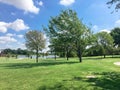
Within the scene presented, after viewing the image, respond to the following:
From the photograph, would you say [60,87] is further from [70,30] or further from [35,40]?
[35,40]

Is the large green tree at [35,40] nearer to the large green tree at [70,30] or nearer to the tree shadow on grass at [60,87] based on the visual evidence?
the large green tree at [70,30]

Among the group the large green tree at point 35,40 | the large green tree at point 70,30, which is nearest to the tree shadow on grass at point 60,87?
the large green tree at point 70,30

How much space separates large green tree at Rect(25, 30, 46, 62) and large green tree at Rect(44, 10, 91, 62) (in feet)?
29.1

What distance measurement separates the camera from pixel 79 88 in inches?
551

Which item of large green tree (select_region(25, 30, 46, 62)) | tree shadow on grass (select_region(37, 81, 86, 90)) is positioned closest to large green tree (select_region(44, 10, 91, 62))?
large green tree (select_region(25, 30, 46, 62))

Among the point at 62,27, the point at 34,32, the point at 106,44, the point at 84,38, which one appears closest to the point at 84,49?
the point at 84,38

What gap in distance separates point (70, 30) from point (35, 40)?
13074 mm

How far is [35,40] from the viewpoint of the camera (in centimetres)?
5231

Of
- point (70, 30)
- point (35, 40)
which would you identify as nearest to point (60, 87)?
point (70, 30)

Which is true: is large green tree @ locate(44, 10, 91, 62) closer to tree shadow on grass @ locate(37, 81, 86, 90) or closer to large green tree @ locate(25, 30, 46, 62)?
large green tree @ locate(25, 30, 46, 62)

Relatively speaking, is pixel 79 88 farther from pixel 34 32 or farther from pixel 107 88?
pixel 34 32

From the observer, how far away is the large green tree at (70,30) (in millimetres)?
41312

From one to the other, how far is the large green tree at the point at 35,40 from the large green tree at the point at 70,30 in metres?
8.88

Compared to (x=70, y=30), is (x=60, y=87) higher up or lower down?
lower down
